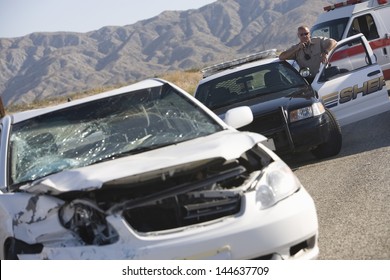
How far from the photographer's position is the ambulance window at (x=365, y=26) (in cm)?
1506

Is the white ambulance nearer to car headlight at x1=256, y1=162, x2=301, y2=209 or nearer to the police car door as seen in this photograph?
the police car door

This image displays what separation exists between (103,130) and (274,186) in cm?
176

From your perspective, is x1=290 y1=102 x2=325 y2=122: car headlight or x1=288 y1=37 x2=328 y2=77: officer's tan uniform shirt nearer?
x1=290 y1=102 x2=325 y2=122: car headlight

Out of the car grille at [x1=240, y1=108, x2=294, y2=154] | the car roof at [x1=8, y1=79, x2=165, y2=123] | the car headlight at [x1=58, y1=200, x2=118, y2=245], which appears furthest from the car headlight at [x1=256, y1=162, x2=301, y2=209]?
the car grille at [x1=240, y1=108, x2=294, y2=154]

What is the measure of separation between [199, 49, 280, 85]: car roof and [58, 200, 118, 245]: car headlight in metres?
6.07

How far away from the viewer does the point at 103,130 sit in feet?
18.4

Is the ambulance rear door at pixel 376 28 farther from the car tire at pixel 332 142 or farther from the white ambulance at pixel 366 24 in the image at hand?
the car tire at pixel 332 142

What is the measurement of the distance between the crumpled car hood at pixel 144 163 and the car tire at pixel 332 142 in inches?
167

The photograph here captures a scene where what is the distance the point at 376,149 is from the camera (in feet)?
29.9

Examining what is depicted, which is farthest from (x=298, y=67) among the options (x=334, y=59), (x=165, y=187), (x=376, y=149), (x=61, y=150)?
(x=165, y=187)

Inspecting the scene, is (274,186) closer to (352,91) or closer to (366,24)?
(352,91)

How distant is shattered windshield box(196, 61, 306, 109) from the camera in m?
9.68

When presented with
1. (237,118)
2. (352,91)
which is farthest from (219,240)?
(352,91)

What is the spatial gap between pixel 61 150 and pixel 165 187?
4.73 ft
